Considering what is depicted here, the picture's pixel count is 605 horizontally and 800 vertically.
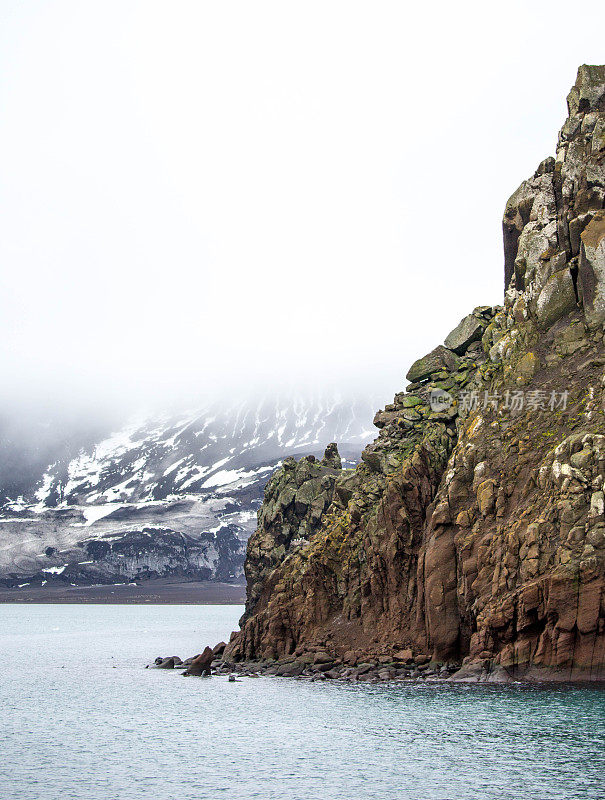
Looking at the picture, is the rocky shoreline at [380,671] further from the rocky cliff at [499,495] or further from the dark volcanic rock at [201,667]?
the rocky cliff at [499,495]

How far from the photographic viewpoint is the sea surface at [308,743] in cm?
5116

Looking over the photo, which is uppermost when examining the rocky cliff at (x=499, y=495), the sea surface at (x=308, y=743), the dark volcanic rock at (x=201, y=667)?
the rocky cliff at (x=499, y=495)

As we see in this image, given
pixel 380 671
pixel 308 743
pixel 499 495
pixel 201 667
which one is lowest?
pixel 201 667

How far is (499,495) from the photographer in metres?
81.8

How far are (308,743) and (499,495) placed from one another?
98.7 ft

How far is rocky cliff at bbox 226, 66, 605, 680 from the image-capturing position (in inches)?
2881

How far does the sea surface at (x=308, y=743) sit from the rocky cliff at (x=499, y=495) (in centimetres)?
659

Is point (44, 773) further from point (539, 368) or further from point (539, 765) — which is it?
point (539, 368)

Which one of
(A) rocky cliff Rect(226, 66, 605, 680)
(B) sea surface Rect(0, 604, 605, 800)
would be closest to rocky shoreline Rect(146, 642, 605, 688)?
(A) rocky cliff Rect(226, 66, 605, 680)

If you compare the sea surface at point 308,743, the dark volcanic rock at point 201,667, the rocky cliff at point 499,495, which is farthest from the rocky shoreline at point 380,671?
the sea surface at point 308,743

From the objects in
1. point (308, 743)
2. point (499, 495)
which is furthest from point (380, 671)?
point (308, 743)

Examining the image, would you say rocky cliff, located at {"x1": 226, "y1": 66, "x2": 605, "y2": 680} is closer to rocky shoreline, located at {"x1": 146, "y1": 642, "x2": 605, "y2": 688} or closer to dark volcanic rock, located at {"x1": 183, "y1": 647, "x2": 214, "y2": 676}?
rocky shoreline, located at {"x1": 146, "y1": 642, "x2": 605, "y2": 688}

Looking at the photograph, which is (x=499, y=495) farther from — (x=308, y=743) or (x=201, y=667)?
(x=201, y=667)

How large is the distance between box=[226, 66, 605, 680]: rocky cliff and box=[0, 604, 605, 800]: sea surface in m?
6.59
